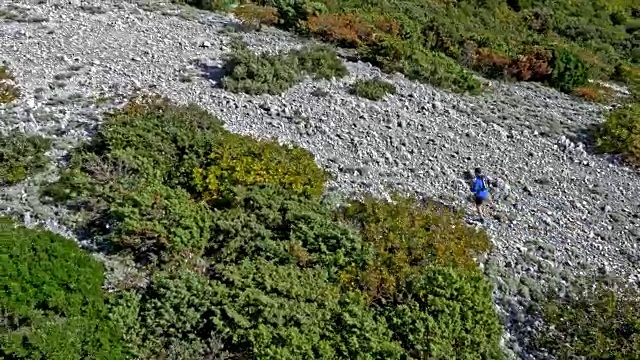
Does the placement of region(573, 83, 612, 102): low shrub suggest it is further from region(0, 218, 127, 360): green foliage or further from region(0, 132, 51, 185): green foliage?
region(0, 218, 127, 360): green foliage

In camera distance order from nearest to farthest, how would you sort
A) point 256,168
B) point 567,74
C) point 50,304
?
1. point 50,304
2. point 256,168
3. point 567,74

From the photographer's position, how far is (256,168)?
11.6m

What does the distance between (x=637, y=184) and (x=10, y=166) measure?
1257 cm

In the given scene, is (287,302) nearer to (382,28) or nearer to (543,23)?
(382,28)

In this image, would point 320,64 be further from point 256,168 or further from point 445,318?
point 445,318

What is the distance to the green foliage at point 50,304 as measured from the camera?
782 centimetres

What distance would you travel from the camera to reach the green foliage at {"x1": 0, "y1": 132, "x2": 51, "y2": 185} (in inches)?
425

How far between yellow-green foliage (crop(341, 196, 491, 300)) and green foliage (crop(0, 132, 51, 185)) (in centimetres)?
548

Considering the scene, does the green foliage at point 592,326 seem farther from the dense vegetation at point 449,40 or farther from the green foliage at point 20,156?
the green foliage at point 20,156

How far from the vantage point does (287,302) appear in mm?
9273

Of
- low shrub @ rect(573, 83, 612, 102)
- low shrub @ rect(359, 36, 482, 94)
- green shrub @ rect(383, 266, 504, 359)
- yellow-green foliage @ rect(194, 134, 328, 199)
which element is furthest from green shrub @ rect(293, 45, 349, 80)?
low shrub @ rect(573, 83, 612, 102)

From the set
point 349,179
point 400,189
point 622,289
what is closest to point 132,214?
point 349,179

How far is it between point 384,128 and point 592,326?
603 centimetres

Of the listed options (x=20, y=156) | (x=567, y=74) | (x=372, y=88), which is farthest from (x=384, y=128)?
(x=567, y=74)
